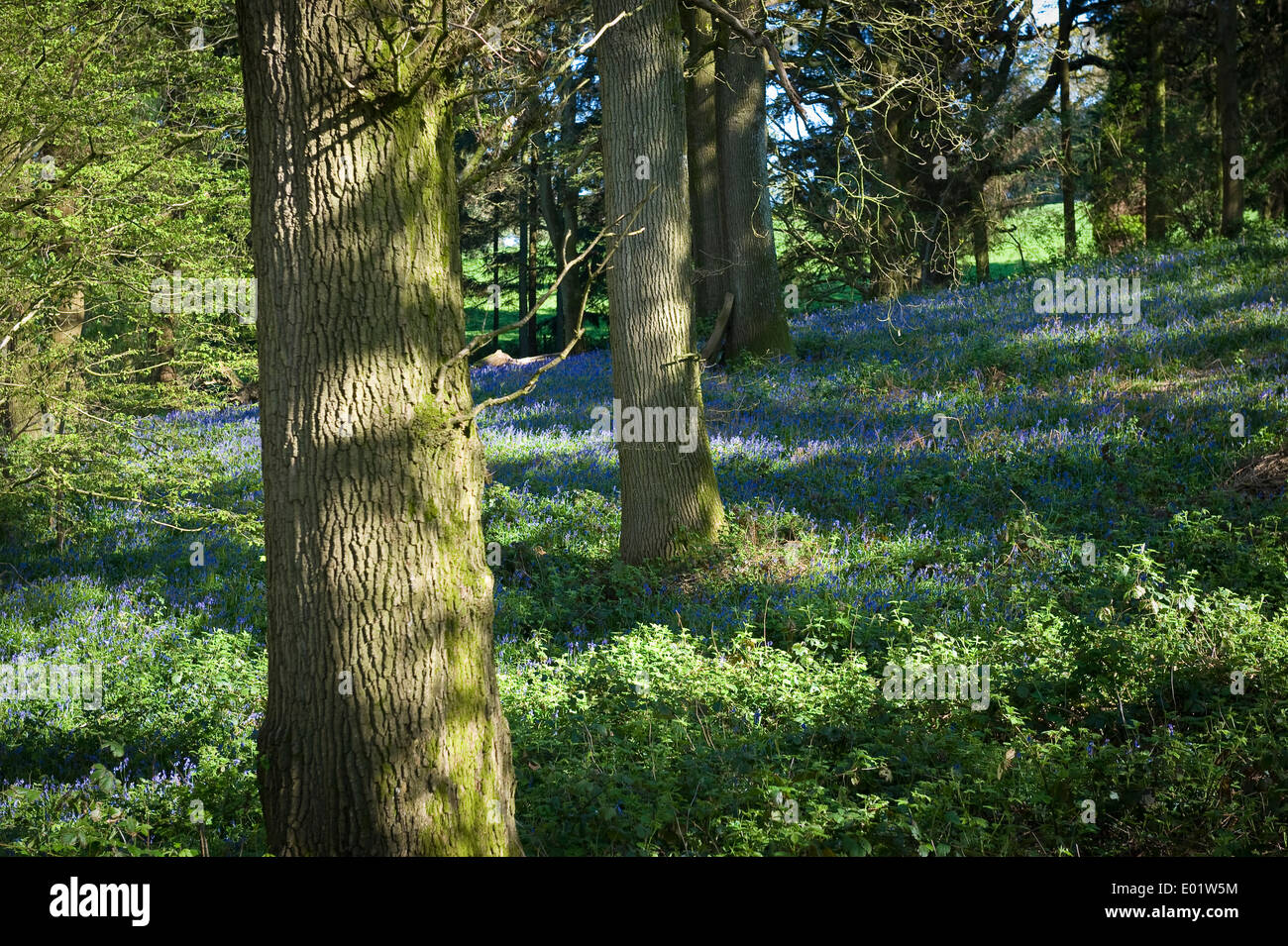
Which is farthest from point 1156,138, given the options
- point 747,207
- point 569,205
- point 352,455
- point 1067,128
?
point 352,455

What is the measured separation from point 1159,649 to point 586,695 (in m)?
3.55

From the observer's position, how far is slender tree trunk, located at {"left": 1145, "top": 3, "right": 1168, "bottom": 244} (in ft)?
70.8

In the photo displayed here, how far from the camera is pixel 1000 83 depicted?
23.9 meters

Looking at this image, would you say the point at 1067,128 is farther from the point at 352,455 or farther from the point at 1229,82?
the point at 352,455

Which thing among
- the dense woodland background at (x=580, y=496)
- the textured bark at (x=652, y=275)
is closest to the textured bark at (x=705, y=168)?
the dense woodland background at (x=580, y=496)

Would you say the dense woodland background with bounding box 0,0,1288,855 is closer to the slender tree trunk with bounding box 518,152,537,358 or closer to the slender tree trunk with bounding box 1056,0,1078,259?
the slender tree trunk with bounding box 1056,0,1078,259

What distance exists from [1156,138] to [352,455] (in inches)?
946

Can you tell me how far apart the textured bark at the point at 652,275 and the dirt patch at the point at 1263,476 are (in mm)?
5160

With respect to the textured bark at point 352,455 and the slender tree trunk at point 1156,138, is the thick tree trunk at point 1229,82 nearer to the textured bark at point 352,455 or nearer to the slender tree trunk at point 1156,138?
the slender tree trunk at point 1156,138

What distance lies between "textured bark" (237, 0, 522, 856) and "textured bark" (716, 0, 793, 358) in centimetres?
1212

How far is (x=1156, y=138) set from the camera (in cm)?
2170

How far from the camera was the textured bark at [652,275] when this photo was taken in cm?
837

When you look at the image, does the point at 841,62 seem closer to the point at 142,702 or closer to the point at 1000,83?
the point at 1000,83
